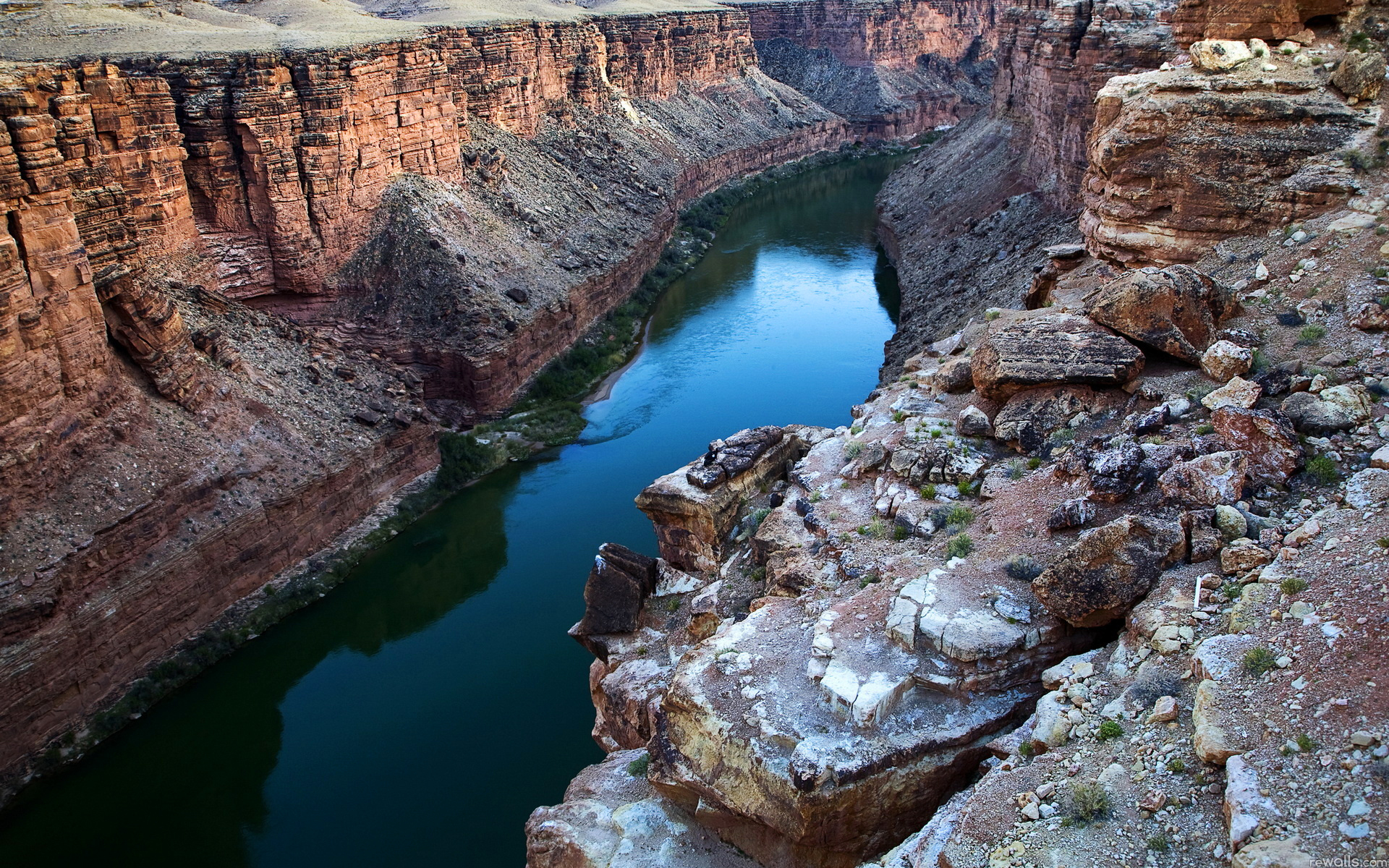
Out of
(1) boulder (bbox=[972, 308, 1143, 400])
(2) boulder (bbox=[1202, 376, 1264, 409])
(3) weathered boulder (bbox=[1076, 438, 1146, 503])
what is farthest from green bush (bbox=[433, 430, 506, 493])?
(2) boulder (bbox=[1202, 376, 1264, 409])

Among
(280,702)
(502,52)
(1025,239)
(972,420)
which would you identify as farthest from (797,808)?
(502,52)

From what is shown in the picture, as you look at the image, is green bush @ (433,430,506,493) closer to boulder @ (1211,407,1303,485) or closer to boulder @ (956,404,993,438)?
boulder @ (956,404,993,438)

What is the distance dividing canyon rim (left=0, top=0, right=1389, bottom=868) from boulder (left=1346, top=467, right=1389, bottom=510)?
2.3 inches

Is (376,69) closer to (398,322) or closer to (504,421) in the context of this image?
(398,322)

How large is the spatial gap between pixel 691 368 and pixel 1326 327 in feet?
88.9

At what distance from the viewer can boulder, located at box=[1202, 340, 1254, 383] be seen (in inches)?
547

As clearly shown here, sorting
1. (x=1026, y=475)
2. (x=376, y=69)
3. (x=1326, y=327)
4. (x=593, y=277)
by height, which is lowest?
(x=593, y=277)

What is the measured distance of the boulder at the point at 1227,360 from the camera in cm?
1388

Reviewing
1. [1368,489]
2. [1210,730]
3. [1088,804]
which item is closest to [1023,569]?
[1368,489]

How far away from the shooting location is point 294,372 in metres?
28.6

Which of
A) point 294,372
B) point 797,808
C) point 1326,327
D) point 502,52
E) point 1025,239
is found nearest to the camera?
point 797,808

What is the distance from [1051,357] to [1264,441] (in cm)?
427

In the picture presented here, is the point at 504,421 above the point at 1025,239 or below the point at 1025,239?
below

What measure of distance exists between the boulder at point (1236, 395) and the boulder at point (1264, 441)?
56cm
